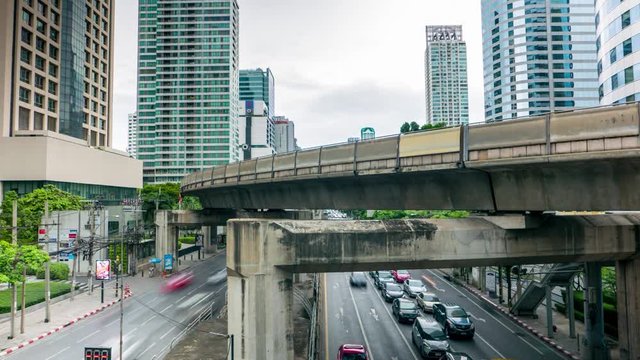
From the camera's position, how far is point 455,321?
27.9 m

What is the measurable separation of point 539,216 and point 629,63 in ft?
130

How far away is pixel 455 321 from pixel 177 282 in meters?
31.8

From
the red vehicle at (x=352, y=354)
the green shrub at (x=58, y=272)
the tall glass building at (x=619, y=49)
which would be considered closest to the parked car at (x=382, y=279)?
the red vehicle at (x=352, y=354)

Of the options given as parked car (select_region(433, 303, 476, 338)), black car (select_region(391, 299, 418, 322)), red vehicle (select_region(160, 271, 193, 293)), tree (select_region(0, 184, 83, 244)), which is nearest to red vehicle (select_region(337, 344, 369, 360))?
parked car (select_region(433, 303, 476, 338))

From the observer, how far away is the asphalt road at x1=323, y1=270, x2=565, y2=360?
24859 mm

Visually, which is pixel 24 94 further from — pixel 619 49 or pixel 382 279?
pixel 619 49

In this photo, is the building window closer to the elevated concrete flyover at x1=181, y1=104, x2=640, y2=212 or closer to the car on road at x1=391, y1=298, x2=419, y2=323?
the elevated concrete flyover at x1=181, y1=104, x2=640, y2=212

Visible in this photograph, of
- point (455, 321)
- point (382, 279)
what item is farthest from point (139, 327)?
point (382, 279)

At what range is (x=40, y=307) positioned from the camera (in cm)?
3522

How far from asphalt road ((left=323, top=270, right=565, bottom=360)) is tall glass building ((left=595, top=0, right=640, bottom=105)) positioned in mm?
27717

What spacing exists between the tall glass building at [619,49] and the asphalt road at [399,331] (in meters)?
27.7

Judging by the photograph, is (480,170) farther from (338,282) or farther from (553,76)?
(553,76)

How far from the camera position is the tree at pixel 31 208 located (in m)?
49.6

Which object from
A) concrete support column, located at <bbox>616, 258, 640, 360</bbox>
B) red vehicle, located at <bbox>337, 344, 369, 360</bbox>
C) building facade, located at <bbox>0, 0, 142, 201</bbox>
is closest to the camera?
concrete support column, located at <bbox>616, 258, 640, 360</bbox>
